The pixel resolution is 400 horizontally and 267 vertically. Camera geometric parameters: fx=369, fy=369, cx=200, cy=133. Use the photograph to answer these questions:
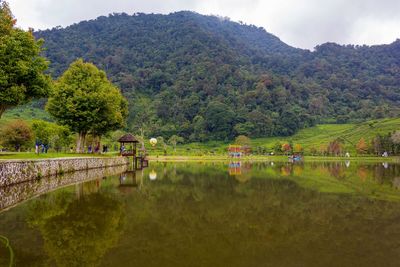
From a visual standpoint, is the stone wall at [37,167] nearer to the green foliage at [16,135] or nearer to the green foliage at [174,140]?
the green foliage at [16,135]

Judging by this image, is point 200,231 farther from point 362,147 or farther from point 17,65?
point 362,147

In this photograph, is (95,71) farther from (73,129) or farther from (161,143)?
(161,143)

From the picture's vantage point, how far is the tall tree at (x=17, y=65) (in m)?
24.8

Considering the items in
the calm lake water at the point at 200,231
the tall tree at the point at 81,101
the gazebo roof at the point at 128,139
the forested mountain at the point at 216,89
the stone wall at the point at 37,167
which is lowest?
the calm lake water at the point at 200,231

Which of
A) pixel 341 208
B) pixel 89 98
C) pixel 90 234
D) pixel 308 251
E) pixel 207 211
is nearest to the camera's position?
pixel 308 251

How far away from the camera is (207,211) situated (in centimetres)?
1264

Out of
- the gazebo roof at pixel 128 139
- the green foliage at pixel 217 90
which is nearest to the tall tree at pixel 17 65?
the gazebo roof at pixel 128 139

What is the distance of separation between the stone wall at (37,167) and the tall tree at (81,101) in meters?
5.31

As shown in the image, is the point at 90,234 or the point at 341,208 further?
the point at 341,208

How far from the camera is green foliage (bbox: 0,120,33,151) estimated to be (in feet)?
180

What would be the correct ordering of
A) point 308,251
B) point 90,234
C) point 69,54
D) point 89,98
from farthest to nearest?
point 69,54
point 89,98
point 90,234
point 308,251

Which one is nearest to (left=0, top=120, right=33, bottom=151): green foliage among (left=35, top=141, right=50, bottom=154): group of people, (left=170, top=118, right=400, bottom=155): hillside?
(left=35, top=141, right=50, bottom=154): group of people

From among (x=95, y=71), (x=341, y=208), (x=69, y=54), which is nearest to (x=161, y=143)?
(x=95, y=71)

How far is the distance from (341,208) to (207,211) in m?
5.17
